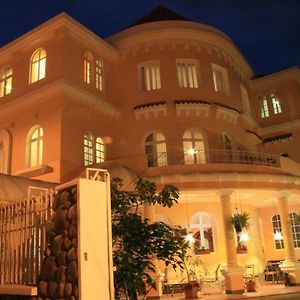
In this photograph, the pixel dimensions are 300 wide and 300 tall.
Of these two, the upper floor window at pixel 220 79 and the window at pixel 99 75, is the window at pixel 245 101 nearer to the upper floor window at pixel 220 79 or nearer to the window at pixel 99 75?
the upper floor window at pixel 220 79

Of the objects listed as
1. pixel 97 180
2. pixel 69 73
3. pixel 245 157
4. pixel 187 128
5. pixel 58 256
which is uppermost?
pixel 69 73

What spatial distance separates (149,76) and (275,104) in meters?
8.85

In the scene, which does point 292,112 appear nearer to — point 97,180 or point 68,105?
point 68,105

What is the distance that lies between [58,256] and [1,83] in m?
16.1

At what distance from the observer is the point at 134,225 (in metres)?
6.37

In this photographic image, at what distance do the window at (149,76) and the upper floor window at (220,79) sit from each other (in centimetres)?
301

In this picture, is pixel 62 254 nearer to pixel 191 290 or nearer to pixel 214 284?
pixel 191 290

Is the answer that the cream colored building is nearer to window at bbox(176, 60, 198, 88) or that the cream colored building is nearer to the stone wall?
window at bbox(176, 60, 198, 88)

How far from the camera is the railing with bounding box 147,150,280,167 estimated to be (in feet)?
59.8

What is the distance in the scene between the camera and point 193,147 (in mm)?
19062

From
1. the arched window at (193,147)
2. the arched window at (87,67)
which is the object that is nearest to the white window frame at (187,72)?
the arched window at (193,147)

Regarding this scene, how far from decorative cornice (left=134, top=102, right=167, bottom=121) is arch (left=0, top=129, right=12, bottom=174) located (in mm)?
5992

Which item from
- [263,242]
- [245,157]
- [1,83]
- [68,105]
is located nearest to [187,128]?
[245,157]

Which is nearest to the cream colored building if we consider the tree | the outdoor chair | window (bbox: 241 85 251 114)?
window (bbox: 241 85 251 114)
